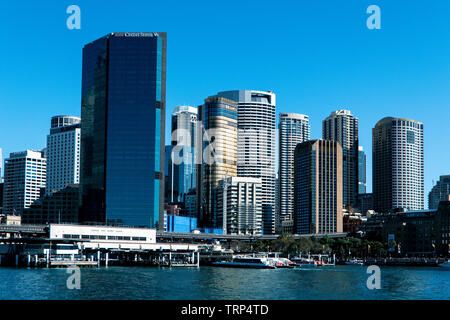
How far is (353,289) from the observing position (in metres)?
97.7

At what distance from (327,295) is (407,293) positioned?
13938 mm

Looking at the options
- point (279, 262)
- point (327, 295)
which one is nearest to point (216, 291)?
point (327, 295)

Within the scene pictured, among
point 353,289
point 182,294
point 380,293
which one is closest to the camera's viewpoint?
point 182,294

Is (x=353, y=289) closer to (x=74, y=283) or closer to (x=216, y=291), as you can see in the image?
(x=216, y=291)
